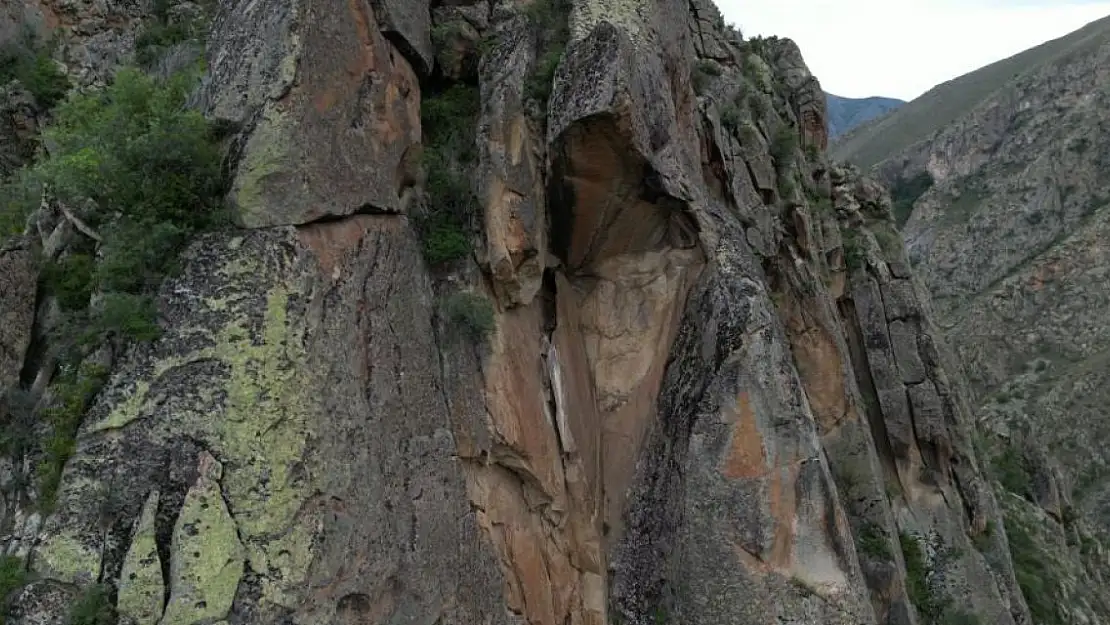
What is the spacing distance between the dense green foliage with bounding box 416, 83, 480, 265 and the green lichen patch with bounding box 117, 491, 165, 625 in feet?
19.8

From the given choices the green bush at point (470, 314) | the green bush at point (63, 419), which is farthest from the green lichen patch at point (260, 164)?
the green bush at point (470, 314)

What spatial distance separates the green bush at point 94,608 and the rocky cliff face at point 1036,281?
30821mm

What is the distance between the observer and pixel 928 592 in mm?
21469

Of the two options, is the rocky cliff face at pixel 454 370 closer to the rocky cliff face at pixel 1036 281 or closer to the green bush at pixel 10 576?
the green bush at pixel 10 576

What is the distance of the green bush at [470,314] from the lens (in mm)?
12781

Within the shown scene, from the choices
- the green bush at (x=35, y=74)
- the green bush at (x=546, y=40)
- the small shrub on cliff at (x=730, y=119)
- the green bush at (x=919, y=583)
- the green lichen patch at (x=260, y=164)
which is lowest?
the green bush at (x=919, y=583)

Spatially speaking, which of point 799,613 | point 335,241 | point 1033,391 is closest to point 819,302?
point 799,613

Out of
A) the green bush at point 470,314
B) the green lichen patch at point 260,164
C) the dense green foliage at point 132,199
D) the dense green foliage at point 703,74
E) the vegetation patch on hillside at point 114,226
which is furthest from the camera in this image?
the dense green foliage at point 703,74

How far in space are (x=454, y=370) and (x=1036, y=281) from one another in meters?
66.1

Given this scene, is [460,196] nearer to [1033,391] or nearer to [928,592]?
[928,592]

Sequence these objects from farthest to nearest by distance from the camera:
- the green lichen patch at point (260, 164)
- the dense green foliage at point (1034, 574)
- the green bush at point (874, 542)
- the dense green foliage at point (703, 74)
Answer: the dense green foliage at point (1034, 574) → the dense green foliage at point (703, 74) → the green bush at point (874, 542) → the green lichen patch at point (260, 164)

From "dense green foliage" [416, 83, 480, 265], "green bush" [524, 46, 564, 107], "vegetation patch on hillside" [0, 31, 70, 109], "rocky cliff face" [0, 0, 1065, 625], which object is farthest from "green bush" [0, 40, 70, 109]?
"green bush" [524, 46, 564, 107]

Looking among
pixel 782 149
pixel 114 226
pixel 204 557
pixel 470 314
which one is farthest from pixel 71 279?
pixel 782 149

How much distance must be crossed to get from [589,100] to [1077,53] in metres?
93.8
